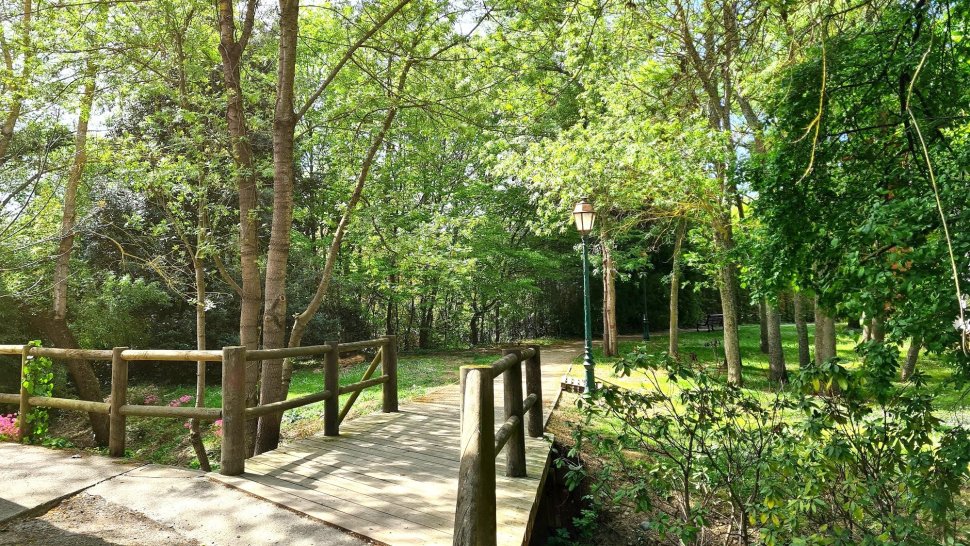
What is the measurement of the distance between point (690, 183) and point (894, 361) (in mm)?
6594

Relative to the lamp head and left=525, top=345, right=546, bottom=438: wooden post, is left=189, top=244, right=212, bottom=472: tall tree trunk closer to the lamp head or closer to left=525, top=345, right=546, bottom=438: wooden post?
left=525, top=345, right=546, bottom=438: wooden post

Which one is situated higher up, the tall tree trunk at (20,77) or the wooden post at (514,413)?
the tall tree trunk at (20,77)

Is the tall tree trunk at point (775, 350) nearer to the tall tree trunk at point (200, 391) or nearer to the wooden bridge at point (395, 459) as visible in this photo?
the wooden bridge at point (395, 459)

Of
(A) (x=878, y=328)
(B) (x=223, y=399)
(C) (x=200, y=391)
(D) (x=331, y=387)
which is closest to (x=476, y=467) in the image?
(B) (x=223, y=399)

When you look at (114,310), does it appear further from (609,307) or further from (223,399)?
(609,307)

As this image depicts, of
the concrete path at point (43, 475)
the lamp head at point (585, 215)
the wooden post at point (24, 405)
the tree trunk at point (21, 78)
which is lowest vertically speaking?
the concrete path at point (43, 475)

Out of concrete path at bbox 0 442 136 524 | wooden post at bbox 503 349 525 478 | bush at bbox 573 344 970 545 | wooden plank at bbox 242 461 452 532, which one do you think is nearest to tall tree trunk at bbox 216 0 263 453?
concrete path at bbox 0 442 136 524

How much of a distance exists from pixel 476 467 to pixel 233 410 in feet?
8.44

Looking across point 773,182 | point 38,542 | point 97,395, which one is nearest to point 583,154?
point 773,182

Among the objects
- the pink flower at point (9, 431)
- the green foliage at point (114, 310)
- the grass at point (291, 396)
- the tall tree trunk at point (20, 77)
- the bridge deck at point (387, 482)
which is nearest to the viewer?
the bridge deck at point (387, 482)

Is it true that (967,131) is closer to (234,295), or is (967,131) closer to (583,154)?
(583,154)

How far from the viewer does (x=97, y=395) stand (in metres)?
10.3

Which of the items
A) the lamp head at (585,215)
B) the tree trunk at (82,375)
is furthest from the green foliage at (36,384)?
the lamp head at (585,215)

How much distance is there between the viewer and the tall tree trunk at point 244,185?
22.9 feet
